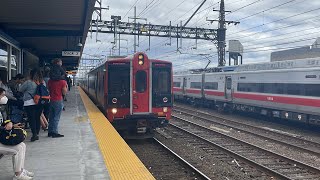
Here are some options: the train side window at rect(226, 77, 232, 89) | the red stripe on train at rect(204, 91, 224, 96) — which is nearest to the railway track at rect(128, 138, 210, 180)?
the train side window at rect(226, 77, 232, 89)

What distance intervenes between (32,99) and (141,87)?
5.19m

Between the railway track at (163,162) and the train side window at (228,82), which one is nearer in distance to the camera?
the railway track at (163,162)

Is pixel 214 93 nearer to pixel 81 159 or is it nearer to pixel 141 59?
pixel 141 59

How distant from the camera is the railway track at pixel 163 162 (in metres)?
8.48

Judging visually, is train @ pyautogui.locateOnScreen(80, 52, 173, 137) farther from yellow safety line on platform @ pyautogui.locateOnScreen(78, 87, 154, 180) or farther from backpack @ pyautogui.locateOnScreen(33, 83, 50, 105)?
backpack @ pyautogui.locateOnScreen(33, 83, 50, 105)

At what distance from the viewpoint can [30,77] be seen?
7.46 m

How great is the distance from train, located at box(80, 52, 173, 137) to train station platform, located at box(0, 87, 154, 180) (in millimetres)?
3151

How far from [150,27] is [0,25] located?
847 inches

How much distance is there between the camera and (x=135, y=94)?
11938mm

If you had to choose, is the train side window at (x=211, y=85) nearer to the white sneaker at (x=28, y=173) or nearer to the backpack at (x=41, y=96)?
the backpack at (x=41, y=96)

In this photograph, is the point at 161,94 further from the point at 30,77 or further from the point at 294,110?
the point at 294,110

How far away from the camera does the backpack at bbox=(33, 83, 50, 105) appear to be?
7.21 m

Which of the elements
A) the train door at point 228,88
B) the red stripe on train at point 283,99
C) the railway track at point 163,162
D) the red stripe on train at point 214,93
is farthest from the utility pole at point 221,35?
the railway track at point 163,162

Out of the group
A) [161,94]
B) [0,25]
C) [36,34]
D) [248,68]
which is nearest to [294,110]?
[248,68]
